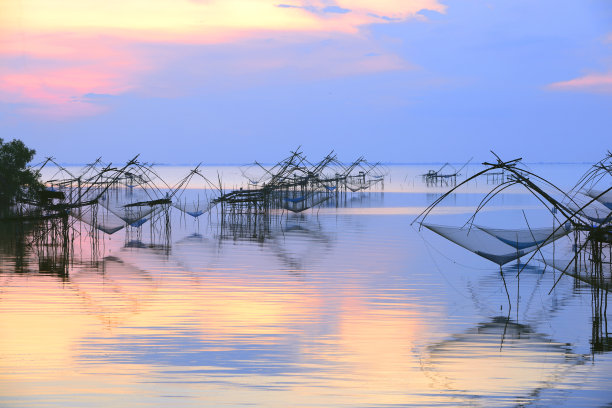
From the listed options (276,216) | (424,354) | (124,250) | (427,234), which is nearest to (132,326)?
(424,354)

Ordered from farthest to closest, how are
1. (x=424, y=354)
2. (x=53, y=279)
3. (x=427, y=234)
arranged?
(x=427, y=234) < (x=53, y=279) < (x=424, y=354)

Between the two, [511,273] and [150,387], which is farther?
[511,273]

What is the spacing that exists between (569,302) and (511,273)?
171cm

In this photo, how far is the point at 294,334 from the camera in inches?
188

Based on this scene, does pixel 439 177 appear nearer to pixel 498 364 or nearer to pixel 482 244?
pixel 482 244

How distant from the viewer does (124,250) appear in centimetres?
984

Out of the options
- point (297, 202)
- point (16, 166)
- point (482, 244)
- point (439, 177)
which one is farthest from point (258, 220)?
point (439, 177)

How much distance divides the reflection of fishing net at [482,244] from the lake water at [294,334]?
0.31 meters

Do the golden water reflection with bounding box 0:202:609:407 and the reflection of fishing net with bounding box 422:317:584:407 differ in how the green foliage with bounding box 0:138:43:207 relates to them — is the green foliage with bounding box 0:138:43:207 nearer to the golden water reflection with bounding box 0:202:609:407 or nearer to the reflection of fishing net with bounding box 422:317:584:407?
the golden water reflection with bounding box 0:202:609:407

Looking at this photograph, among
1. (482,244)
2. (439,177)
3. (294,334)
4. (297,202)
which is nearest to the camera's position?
(294,334)

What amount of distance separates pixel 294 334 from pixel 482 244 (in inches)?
128

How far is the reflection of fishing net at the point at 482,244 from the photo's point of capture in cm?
→ 728

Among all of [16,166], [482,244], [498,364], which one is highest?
[16,166]

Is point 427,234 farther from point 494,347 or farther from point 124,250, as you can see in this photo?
point 494,347
